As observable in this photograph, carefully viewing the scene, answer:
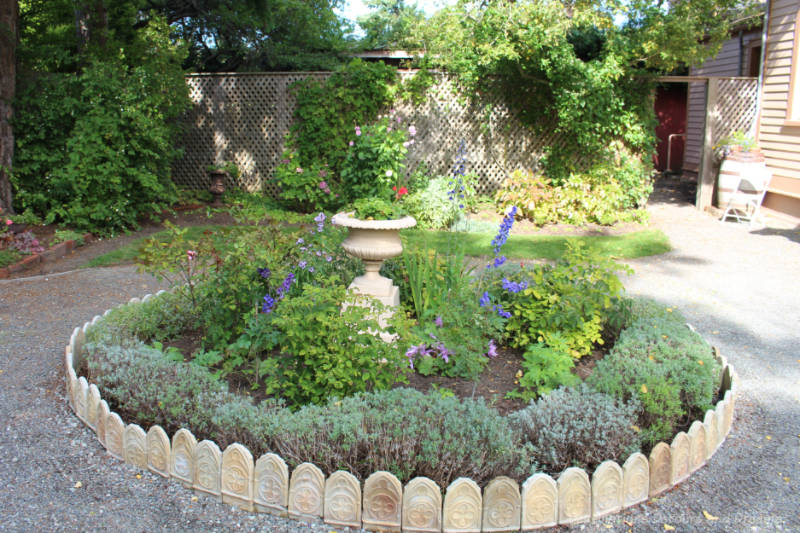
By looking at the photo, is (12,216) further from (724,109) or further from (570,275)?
(724,109)

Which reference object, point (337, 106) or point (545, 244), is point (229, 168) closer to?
point (337, 106)

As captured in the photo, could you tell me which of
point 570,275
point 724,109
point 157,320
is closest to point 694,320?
point 570,275

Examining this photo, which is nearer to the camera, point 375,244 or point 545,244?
point 375,244

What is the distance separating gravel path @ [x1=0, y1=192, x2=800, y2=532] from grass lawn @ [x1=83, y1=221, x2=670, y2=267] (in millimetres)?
925

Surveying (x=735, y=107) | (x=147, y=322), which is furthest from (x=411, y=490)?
(x=735, y=107)

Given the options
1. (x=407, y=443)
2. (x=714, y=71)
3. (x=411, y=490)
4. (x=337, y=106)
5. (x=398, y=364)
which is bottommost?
(x=411, y=490)

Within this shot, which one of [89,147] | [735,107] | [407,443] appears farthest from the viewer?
[735,107]

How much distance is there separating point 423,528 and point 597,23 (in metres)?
10.3

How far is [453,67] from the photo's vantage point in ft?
32.1

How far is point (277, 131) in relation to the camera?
10305mm

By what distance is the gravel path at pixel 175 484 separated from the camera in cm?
259

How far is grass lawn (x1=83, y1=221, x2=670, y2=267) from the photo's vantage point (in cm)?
694

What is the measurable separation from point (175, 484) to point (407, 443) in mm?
1047

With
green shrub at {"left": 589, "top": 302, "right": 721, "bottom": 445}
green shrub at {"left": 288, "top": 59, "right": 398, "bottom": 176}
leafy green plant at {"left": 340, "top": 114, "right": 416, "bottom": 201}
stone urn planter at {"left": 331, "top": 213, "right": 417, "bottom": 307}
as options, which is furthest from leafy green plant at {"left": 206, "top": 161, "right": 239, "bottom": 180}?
green shrub at {"left": 589, "top": 302, "right": 721, "bottom": 445}
